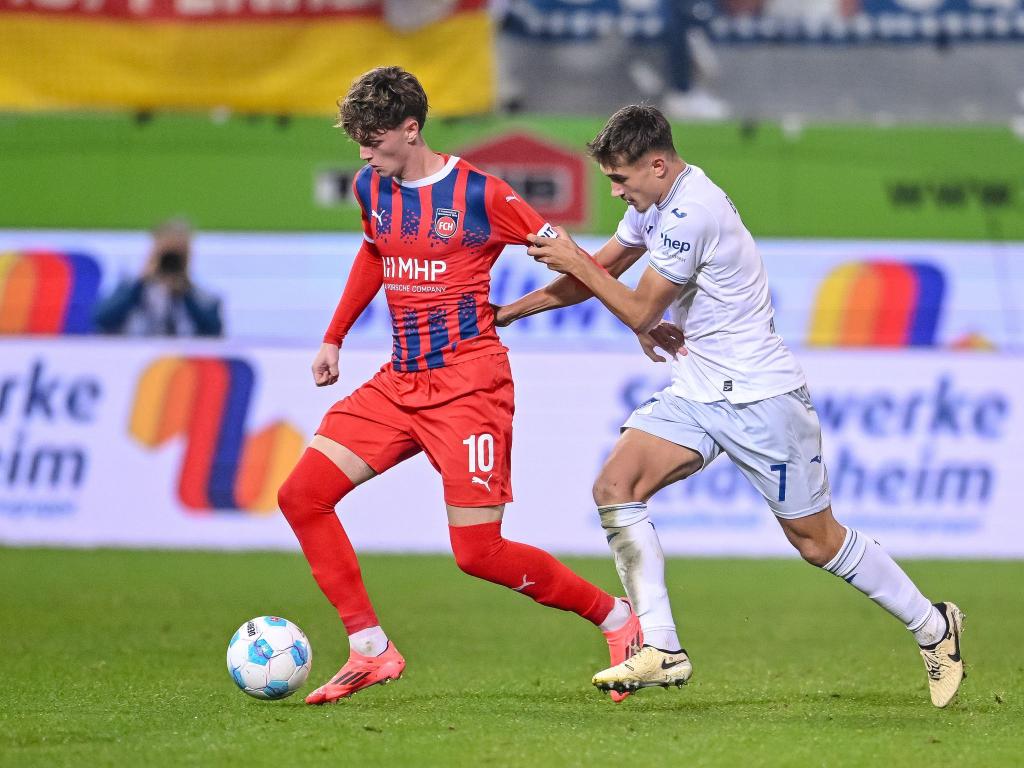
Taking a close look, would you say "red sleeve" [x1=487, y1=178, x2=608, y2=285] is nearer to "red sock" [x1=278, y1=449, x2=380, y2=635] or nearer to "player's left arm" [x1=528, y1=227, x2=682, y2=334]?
"player's left arm" [x1=528, y1=227, x2=682, y2=334]

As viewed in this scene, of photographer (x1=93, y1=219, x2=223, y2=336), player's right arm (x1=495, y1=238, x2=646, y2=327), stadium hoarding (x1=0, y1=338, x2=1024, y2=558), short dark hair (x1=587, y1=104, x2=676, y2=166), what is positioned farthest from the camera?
photographer (x1=93, y1=219, x2=223, y2=336)

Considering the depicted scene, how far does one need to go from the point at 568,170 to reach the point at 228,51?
2834mm

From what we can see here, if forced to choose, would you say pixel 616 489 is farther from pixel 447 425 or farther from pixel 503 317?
pixel 503 317

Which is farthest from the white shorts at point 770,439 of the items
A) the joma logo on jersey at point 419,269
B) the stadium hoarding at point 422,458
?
the stadium hoarding at point 422,458

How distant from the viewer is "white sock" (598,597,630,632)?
5742 mm

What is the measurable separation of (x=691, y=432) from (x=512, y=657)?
1954 millimetres

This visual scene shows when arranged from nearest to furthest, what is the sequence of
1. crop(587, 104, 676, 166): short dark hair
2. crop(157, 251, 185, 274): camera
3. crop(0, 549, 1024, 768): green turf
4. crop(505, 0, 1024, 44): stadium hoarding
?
crop(0, 549, 1024, 768): green turf → crop(587, 104, 676, 166): short dark hair → crop(157, 251, 185, 274): camera → crop(505, 0, 1024, 44): stadium hoarding

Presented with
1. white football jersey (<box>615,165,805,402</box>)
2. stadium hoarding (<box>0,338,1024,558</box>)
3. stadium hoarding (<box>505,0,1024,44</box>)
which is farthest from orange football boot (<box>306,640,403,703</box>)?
stadium hoarding (<box>505,0,1024,44</box>)

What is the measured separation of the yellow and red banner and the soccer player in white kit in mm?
7557

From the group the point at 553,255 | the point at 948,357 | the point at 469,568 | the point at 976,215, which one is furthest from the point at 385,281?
the point at 976,215

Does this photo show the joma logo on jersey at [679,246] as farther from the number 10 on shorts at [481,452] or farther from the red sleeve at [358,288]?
the red sleeve at [358,288]

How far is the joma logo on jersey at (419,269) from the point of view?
5.64 m

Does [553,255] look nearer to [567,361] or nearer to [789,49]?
[567,361]

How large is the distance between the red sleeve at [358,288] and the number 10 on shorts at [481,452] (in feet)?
2.33
